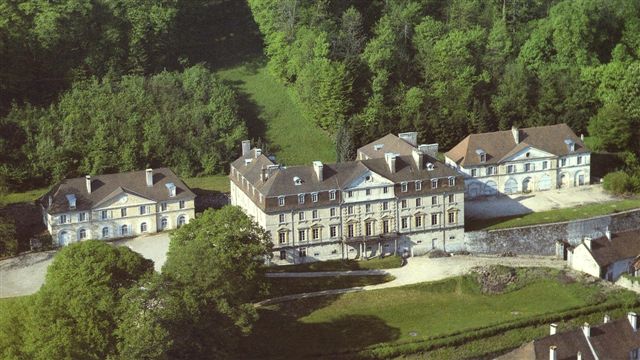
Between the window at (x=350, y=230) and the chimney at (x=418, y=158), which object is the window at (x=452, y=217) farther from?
the window at (x=350, y=230)

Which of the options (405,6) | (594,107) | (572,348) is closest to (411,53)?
(405,6)

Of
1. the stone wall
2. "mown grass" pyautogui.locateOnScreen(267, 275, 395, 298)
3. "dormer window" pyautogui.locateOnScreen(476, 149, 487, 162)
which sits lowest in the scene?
"mown grass" pyautogui.locateOnScreen(267, 275, 395, 298)

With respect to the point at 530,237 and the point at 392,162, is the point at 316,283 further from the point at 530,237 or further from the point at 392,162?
the point at 530,237

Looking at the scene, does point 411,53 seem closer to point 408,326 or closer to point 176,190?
point 176,190

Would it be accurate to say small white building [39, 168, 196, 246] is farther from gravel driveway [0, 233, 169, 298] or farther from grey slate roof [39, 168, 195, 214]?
gravel driveway [0, 233, 169, 298]

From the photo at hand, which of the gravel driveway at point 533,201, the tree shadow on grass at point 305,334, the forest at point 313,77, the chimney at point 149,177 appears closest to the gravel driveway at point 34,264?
the chimney at point 149,177

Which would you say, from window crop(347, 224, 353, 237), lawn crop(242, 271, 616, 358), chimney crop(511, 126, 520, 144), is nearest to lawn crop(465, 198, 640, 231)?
chimney crop(511, 126, 520, 144)

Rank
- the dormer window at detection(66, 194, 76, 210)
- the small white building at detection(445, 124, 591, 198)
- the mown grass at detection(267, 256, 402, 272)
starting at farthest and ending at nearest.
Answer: the small white building at detection(445, 124, 591, 198), the dormer window at detection(66, 194, 76, 210), the mown grass at detection(267, 256, 402, 272)
